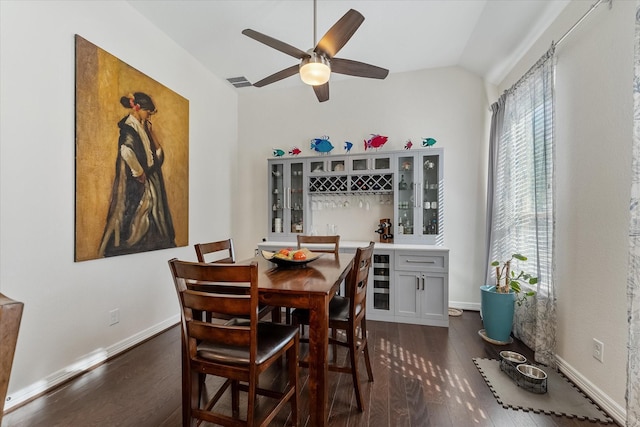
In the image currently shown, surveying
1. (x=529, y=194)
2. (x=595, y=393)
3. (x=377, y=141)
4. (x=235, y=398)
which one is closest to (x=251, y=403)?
(x=235, y=398)

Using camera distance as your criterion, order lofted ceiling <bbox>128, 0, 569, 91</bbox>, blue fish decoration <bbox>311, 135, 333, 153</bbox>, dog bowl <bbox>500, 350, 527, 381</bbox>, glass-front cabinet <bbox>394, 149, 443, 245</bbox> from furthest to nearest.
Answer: blue fish decoration <bbox>311, 135, 333, 153</bbox> → glass-front cabinet <bbox>394, 149, 443, 245</bbox> → lofted ceiling <bbox>128, 0, 569, 91</bbox> → dog bowl <bbox>500, 350, 527, 381</bbox>

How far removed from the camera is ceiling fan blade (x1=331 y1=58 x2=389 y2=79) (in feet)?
7.15

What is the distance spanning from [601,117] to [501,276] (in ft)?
5.50

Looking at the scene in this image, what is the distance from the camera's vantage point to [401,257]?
325 cm

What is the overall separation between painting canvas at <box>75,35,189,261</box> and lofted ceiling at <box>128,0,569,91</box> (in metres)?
0.69

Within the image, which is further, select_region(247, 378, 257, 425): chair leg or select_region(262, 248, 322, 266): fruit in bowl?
select_region(262, 248, 322, 266): fruit in bowl

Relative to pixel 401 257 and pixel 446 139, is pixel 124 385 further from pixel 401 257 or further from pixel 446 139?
pixel 446 139

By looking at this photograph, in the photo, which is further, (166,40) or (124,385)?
(166,40)

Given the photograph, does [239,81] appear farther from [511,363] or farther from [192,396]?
[511,363]

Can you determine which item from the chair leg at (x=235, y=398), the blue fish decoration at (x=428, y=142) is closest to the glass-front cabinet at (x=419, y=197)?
the blue fish decoration at (x=428, y=142)

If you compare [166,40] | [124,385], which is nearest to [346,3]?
[166,40]

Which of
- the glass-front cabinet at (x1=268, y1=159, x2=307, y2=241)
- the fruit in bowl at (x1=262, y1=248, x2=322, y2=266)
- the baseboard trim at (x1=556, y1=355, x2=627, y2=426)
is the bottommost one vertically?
the baseboard trim at (x1=556, y1=355, x2=627, y2=426)

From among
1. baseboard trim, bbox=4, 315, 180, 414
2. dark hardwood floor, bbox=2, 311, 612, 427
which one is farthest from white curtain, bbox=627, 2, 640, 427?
baseboard trim, bbox=4, 315, 180, 414

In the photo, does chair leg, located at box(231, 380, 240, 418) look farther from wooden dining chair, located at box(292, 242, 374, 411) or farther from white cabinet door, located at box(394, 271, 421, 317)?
white cabinet door, located at box(394, 271, 421, 317)
